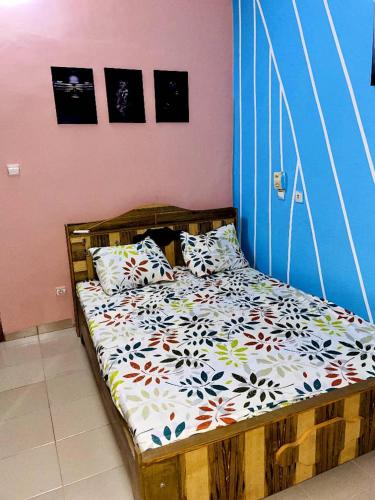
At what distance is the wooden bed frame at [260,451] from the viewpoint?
1333 millimetres

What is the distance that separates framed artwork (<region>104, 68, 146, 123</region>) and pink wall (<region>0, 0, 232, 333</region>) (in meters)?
0.05

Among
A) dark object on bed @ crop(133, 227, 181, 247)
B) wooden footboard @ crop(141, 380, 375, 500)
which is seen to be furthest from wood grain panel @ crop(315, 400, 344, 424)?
dark object on bed @ crop(133, 227, 181, 247)

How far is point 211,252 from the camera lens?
119 inches

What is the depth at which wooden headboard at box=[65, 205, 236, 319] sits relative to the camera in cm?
297

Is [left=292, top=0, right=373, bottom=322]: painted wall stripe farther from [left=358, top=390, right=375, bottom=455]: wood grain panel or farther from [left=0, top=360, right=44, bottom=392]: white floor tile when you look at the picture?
[left=0, top=360, right=44, bottom=392]: white floor tile

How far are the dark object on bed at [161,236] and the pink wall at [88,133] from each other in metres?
0.30

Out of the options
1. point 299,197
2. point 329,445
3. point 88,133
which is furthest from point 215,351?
point 88,133

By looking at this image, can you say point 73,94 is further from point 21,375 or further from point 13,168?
point 21,375

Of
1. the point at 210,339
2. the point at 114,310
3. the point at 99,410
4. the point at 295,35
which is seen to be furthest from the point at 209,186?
the point at 99,410

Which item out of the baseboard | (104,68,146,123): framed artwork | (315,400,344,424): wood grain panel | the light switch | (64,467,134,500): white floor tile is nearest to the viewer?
(315,400,344,424): wood grain panel

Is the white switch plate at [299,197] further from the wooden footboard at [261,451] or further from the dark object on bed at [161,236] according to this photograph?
the wooden footboard at [261,451]

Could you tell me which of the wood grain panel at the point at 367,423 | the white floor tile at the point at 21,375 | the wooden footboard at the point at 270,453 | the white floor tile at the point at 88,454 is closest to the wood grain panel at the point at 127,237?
the white floor tile at the point at 21,375

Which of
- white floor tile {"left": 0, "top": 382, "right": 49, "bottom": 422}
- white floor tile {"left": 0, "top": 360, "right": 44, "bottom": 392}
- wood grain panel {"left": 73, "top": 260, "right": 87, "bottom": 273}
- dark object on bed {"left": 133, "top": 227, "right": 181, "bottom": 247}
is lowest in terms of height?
white floor tile {"left": 0, "top": 382, "right": 49, "bottom": 422}

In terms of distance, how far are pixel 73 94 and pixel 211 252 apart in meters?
1.63
